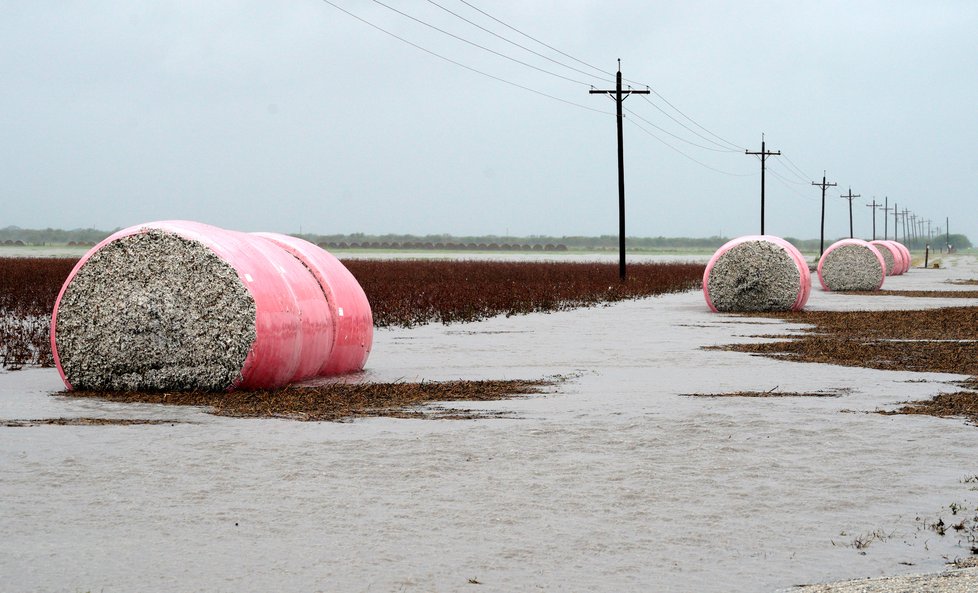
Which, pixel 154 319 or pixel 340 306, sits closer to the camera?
pixel 154 319

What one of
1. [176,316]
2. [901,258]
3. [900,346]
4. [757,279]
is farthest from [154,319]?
[901,258]

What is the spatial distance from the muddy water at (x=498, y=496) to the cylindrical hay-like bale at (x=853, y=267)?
2815 cm

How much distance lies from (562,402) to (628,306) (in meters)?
18.4

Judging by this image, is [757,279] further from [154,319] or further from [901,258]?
[901,258]

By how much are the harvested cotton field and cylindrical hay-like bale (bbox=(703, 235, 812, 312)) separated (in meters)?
16.2

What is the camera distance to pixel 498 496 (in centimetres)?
718

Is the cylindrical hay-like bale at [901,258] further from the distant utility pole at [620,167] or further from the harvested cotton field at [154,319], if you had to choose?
the harvested cotton field at [154,319]

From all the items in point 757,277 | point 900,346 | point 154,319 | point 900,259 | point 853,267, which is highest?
point 154,319

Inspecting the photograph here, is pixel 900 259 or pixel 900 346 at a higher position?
pixel 900 259

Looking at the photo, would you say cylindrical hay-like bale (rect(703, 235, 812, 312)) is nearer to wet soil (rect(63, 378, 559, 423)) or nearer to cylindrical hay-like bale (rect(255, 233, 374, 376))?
cylindrical hay-like bale (rect(255, 233, 374, 376))

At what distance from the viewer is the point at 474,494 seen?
7234mm

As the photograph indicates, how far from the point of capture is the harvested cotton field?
1130cm

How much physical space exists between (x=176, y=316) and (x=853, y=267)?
30992 millimetres

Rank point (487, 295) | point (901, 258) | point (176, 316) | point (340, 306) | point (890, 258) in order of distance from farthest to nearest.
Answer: point (901, 258)
point (890, 258)
point (487, 295)
point (340, 306)
point (176, 316)
